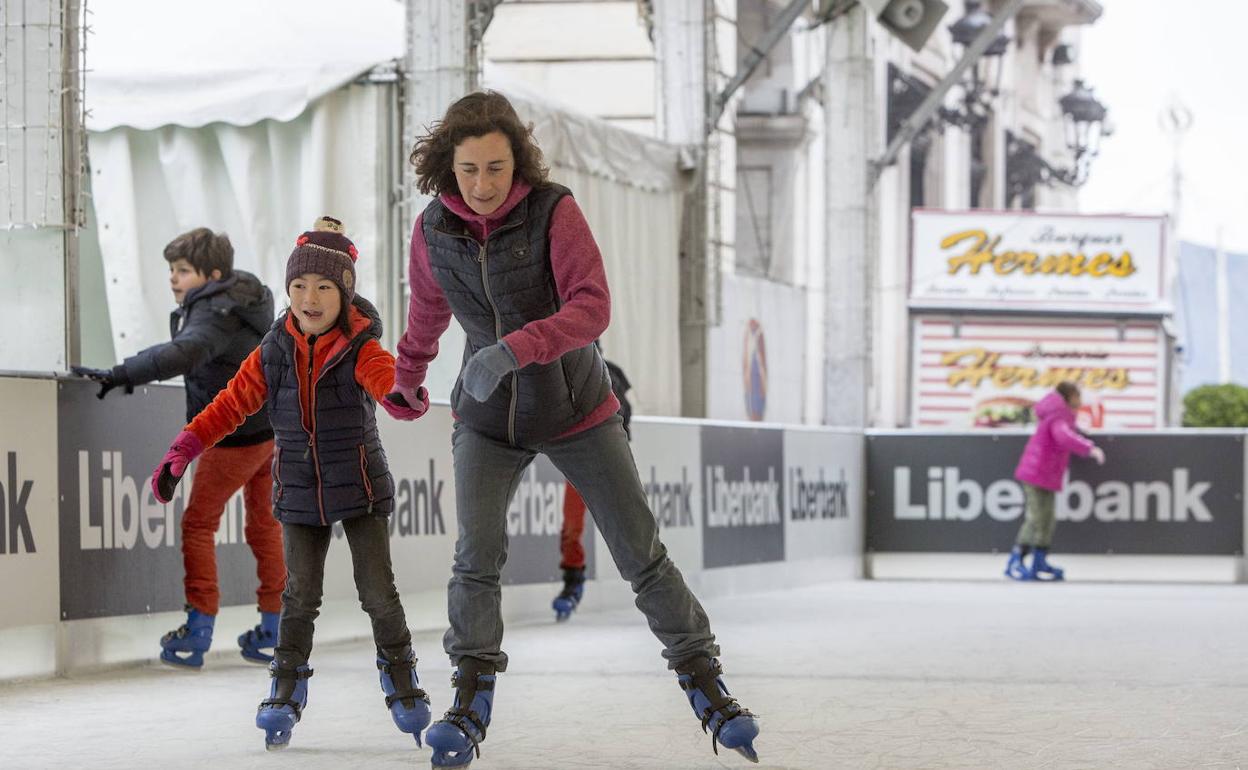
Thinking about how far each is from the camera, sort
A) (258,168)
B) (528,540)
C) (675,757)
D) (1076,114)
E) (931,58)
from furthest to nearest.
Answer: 1. (931,58)
2. (1076,114)
3. (258,168)
4. (528,540)
5. (675,757)

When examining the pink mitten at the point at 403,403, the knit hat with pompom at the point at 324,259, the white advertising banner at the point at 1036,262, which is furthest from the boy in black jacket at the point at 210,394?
the white advertising banner at the point at 1036,262

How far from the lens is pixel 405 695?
17.7 ft

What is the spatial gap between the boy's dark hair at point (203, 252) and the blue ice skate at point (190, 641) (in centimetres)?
126

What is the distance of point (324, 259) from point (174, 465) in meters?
0.68

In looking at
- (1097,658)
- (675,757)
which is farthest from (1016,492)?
(675,757)

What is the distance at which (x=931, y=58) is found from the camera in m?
29.1

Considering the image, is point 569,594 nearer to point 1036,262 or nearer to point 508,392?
point 508,392

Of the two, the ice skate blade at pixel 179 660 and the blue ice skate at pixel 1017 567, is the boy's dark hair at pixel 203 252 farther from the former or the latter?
the blue ice skate at pixel 1017 567

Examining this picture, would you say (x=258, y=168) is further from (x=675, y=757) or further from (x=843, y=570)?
(x=675, y=757)

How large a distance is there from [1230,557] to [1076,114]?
371 inches

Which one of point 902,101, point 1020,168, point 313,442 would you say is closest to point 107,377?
point 313,442

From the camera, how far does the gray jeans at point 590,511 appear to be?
492 centimetres

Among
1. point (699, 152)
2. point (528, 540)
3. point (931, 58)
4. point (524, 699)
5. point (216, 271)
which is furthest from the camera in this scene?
point (931, 58)

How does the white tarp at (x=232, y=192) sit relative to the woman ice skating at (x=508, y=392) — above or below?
above
